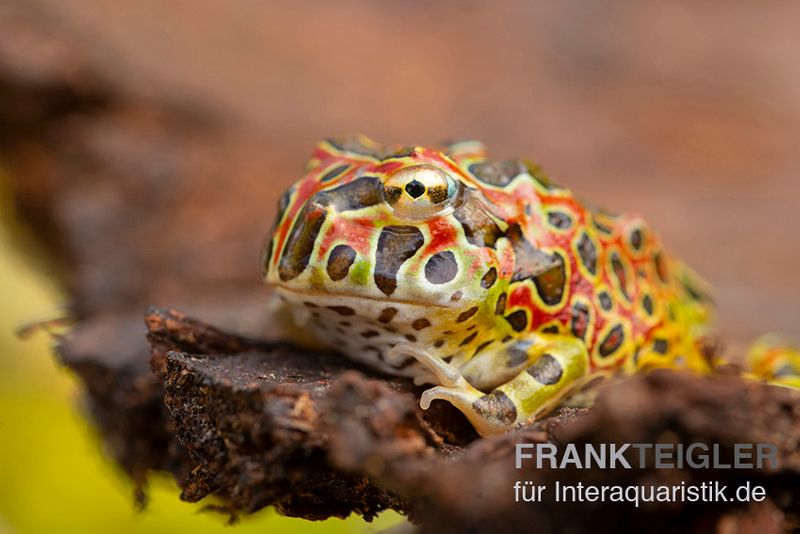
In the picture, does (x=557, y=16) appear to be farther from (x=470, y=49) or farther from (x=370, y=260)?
(x=370, y=260)

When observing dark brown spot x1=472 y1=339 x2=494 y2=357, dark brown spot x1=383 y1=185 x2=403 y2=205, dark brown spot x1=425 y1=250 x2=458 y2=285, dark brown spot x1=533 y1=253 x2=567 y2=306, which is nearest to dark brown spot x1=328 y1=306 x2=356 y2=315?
dark brown spot x1=425 y1=250 x2=458 y2=285

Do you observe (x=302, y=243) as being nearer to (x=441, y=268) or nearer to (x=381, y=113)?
(x=441, y=268)

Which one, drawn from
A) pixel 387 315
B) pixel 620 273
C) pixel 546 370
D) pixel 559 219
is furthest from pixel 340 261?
pixel 620 273

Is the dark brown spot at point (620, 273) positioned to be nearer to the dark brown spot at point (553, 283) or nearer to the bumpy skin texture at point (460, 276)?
the bumpy skin texture at point (460, 276)

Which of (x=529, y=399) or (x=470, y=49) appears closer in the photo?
(x=529, y=399)

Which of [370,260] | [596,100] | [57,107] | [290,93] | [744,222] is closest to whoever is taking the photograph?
[370,260]

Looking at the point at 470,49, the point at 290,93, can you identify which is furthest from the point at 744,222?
the point at 290,93

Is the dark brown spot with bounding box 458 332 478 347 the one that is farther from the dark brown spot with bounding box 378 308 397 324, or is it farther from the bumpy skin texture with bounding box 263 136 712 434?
the dark brown spot with bounding box 378 308 397 324
